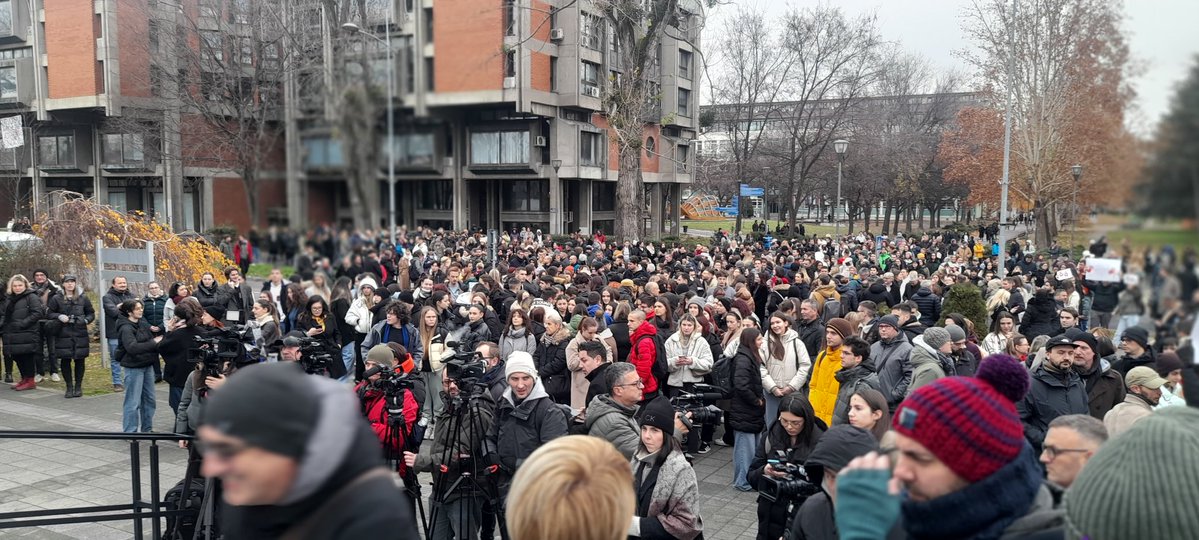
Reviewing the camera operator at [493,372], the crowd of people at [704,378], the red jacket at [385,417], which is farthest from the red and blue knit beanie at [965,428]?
the camera operator at [493,372]

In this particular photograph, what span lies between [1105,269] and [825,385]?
15.8 feet

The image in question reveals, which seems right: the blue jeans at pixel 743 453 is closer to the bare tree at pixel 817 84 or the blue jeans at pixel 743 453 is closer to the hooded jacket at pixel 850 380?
the hooded jacket at pixel 850 380

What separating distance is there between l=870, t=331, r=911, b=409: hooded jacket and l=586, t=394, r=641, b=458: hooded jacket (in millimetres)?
2937

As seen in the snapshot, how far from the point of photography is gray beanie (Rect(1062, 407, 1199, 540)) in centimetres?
193

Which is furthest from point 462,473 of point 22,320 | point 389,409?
point 22,320

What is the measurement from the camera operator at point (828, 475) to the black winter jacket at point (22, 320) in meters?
11.3

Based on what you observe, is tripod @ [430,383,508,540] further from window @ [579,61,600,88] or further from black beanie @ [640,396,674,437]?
window @ [579,61,600,88]

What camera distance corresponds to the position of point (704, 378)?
8.67m

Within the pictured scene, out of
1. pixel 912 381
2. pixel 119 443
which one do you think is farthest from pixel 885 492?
pixel 119 443

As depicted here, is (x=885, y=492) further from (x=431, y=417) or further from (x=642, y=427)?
(x=431, y=417)

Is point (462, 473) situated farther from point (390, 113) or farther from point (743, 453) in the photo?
point (743, 453)

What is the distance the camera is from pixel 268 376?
76.7 inches

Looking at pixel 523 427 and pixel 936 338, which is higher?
pixel 936 338

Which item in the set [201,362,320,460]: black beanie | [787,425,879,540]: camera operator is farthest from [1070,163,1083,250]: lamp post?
[201,362,320,460]: black beanie
